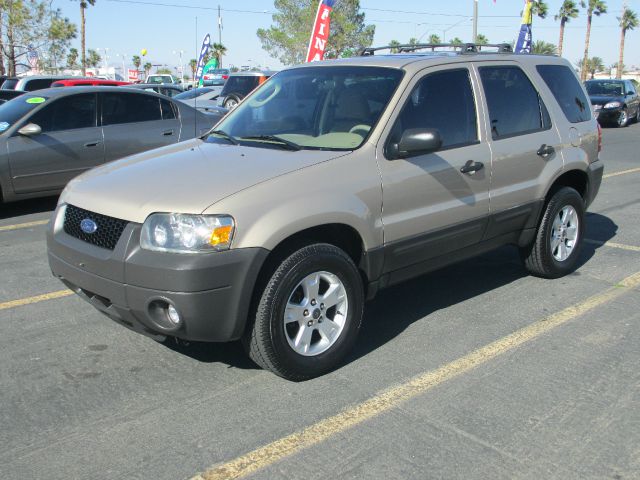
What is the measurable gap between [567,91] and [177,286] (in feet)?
13.1

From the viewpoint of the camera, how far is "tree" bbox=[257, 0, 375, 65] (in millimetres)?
57344

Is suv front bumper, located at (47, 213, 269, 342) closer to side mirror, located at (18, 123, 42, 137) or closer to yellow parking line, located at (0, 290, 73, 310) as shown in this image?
yellow parking line, located at (0, 290, 73, 310)

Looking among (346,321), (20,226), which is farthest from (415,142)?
(20,226)

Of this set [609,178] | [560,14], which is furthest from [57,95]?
[560,14]

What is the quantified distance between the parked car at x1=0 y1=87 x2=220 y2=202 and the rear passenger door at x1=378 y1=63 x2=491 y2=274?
5.41 meters

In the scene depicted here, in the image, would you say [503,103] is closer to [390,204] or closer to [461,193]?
[461,193]

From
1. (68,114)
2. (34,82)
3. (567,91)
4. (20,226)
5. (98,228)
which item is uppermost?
(34,82)

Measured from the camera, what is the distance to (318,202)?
3.59 m

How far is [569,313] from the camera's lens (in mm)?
4781

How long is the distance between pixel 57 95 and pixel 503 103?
582 centimetres

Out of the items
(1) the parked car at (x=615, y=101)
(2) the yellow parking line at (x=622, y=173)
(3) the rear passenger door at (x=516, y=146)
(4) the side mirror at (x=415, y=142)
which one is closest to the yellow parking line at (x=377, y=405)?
(3) the rear passenger door at (x=516, y=146)

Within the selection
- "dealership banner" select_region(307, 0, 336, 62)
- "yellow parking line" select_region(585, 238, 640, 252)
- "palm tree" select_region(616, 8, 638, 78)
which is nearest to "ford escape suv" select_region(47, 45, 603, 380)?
"yellow parking line" select_region(585, 238, 640, 252)

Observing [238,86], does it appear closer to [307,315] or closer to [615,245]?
[615,245]

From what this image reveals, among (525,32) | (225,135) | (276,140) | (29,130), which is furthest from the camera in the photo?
(525,32)
